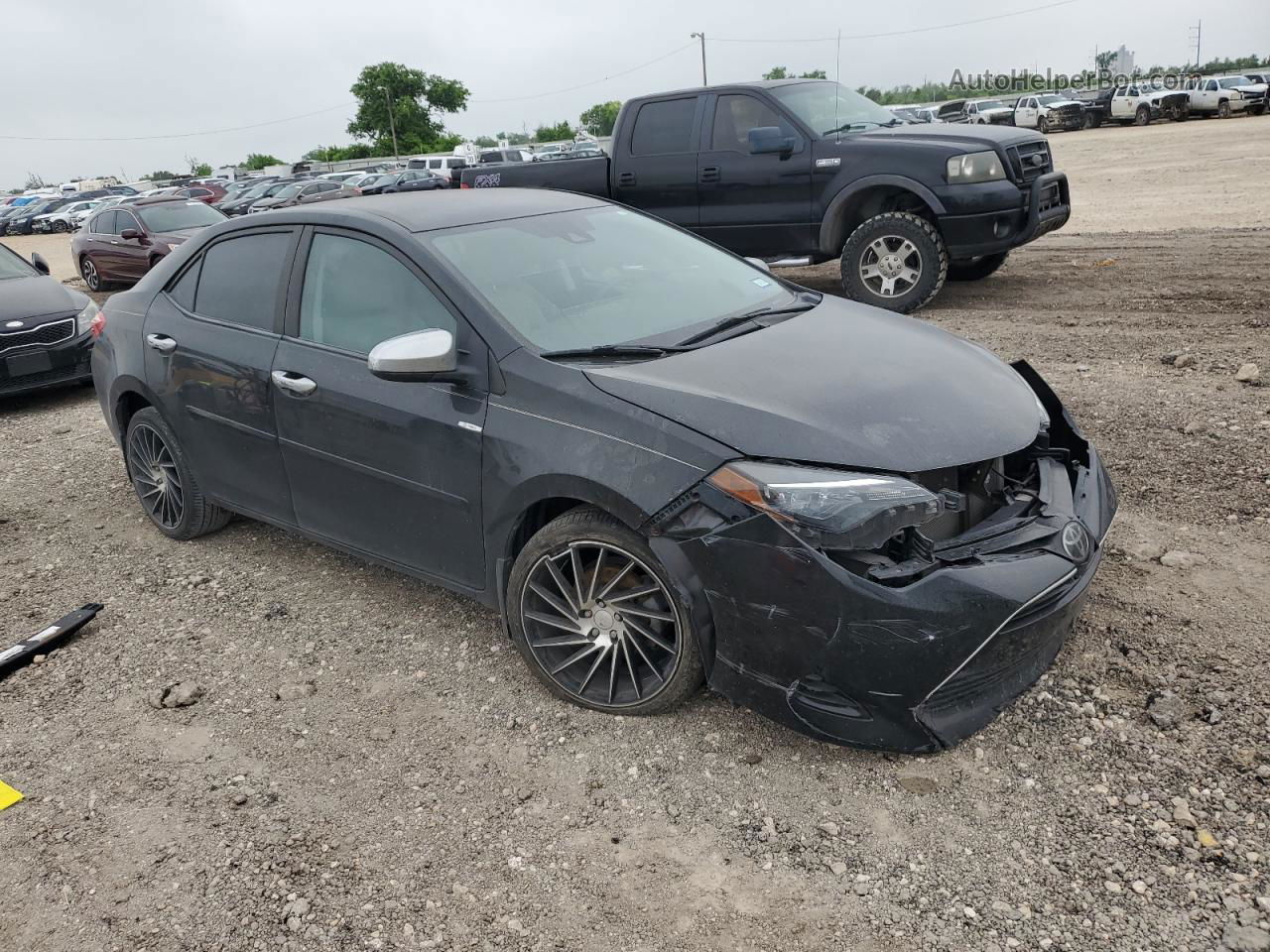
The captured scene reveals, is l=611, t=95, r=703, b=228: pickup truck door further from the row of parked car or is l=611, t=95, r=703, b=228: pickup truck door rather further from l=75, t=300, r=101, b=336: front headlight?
the row of parked car

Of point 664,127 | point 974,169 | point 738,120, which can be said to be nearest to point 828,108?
point 738,120

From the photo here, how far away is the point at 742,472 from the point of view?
2783mm

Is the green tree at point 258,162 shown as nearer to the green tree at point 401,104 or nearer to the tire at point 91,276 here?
the green tree at point 401,104

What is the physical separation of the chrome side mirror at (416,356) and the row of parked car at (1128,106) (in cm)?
3090

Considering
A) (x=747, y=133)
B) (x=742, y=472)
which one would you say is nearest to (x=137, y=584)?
(x=742, y=472)

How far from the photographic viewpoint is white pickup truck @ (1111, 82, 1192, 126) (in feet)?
112

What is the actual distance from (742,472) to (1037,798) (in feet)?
4.05

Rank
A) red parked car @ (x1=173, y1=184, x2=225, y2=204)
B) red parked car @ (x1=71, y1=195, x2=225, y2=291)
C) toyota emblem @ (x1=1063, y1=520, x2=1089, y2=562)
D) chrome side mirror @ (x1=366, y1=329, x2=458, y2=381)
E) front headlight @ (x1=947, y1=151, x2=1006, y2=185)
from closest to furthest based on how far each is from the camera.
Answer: toyota emblem @ (x1=1063, y1=520, x2=1089, y2=562) < chrome side mirror @ (x1=366, y1=329, x2=458, y2=381) < front headlight @ (x1=947, y1=151, x2=1006, y2=185) < red parked car @ (x1=71, y1=195, x2=225, y2=291) < red parked car @ (x1=173, y1=184, x2=225, y2=204)

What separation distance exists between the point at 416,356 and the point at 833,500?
1450 millimetres

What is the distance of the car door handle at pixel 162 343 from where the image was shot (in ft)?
14.9

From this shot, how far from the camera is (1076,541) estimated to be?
9.50 feet

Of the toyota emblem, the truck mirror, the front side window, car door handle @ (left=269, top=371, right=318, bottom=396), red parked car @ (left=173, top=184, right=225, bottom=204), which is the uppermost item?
red parked car @ (left=173, top=184, right=225, bottom=204)

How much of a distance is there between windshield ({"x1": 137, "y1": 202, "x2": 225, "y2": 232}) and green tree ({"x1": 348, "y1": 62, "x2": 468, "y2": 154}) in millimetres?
74054

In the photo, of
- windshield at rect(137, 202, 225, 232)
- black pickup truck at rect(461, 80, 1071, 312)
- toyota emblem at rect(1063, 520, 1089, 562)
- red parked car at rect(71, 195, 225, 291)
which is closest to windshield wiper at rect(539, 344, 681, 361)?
toyota emblem at rect(1063, 520, 1089, 562)
